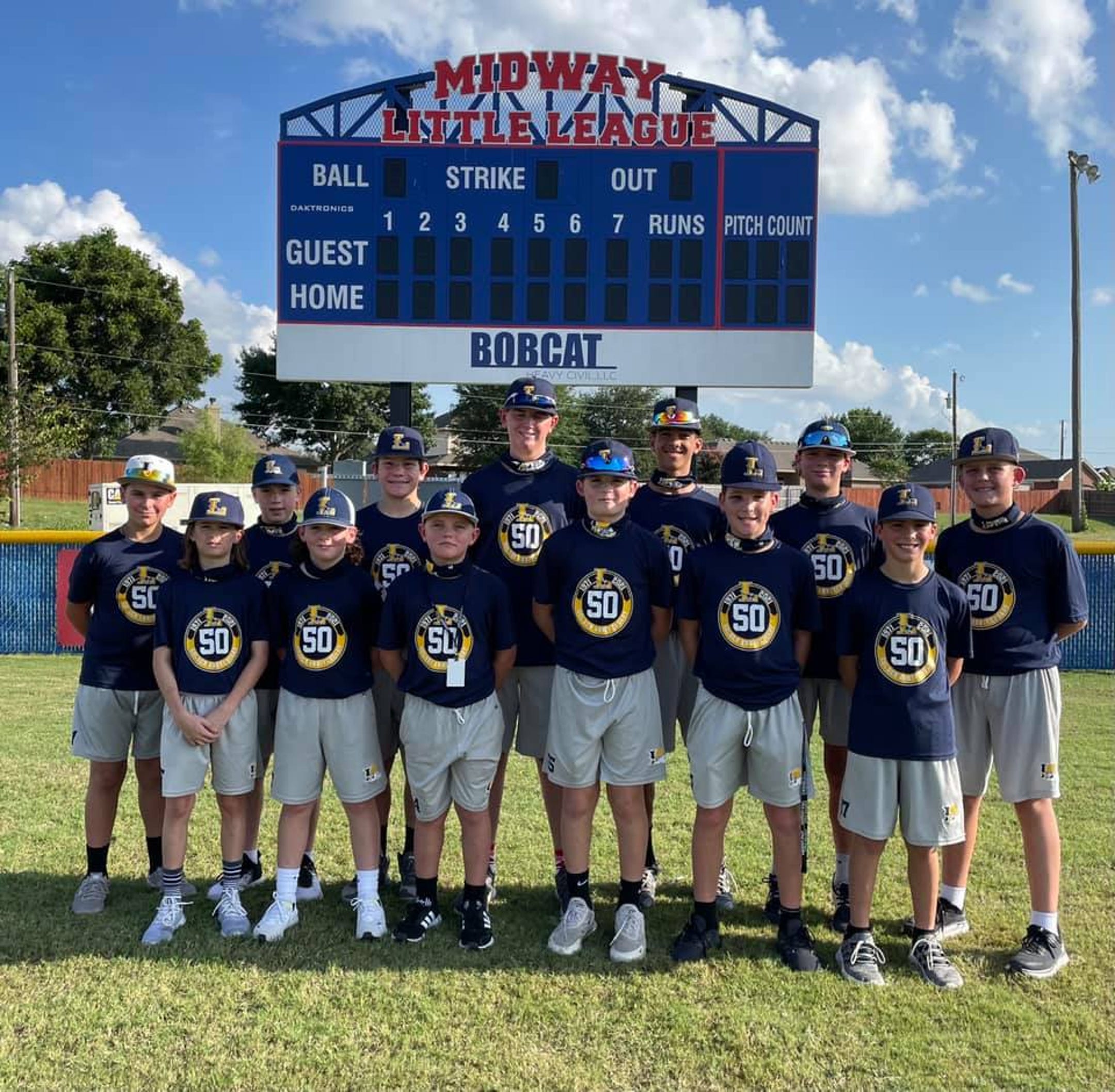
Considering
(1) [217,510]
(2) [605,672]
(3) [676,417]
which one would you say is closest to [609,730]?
(2) [605,672]

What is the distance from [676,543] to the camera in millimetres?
3900

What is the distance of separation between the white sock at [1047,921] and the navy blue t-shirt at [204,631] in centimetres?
335

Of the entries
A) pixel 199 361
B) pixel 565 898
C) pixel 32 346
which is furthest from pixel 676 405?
pixel 199 361

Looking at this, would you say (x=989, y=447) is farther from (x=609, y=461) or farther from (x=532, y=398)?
(x=532, y=398)

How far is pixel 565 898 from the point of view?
3785 mm

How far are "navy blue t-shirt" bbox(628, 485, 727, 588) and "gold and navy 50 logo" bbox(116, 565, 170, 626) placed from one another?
215cm

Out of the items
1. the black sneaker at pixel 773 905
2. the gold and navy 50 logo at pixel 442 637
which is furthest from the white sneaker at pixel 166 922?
the black sneaker at pixel 773 905

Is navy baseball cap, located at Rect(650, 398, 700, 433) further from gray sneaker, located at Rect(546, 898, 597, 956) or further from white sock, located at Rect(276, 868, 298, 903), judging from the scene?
white sock, located at Rect(276, 868, 298, 903)

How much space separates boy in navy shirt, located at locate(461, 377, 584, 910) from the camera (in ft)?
12.7

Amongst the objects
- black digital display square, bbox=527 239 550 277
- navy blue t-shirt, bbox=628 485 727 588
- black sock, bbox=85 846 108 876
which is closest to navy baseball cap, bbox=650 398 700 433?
navy blue t-shirt, bbox=628 485 727 588

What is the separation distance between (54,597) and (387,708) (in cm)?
829

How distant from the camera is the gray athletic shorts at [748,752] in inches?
133

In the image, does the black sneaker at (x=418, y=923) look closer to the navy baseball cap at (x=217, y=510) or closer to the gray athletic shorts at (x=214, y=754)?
the gray athletic shorts at (x=214, y=754)

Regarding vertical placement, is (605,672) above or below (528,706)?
above
